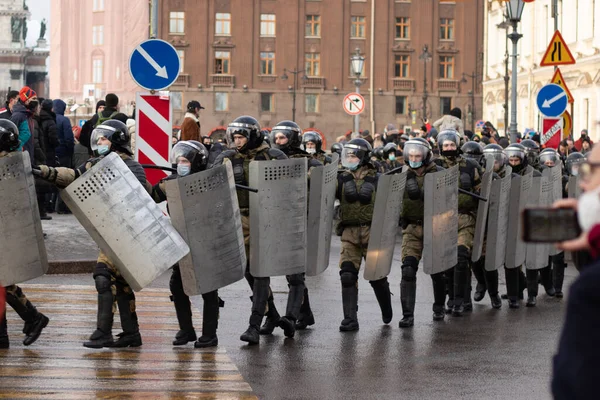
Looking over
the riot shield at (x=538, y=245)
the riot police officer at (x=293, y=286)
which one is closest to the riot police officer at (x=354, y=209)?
the riot police officer at (x=293, y=286)

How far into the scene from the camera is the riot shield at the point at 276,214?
10523mm

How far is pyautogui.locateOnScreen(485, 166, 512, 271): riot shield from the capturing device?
1366cm

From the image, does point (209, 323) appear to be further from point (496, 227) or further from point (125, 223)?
point (496, 227)

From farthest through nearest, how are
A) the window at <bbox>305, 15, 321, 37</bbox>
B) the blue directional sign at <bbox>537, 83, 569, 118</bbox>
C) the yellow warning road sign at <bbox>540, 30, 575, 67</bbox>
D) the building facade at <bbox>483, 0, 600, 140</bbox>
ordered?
the window at <bbox>305, 15, 321, 37</bbox> < the building facade at <bbox>483, 0, 600, 140</bbox> < the blue directional sign at <bbox>537, 83, 569, 118</bbox> < the yellow warning road sign at <bbox>540, 30, 575, 67</bbox>

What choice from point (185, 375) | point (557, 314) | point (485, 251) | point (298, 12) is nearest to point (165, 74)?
point (485, 251)

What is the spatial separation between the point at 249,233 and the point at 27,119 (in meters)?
6.59

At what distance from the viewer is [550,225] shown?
328 cm

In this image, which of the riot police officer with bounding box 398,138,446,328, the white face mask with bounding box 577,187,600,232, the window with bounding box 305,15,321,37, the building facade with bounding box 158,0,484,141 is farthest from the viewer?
the window with bounding box 305,15,321,37

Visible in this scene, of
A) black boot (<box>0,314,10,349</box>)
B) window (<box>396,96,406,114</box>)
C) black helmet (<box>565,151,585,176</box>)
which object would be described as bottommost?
black boot (<box>0,314,10,349</box>)

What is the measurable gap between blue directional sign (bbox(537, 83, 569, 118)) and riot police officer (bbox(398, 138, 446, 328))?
1154cm

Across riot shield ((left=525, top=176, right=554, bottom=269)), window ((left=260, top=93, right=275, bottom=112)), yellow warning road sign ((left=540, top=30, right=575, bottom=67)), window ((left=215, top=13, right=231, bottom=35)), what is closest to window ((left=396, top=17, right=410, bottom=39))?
window ((left=260, top=93, right=275, bottom=112))

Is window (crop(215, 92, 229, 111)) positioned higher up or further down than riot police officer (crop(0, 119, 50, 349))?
higher up

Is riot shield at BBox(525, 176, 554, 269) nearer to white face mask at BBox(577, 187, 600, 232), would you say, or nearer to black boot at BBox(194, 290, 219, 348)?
black boot at BBox(194, 290, 219, 348)

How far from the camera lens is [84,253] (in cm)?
1628
